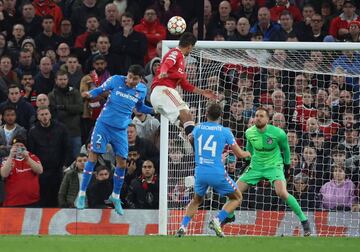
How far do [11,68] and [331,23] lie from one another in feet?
19.3

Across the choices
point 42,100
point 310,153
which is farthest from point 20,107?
point 310,153

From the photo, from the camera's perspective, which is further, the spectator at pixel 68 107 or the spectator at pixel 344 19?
the spectator at pixel 344 19

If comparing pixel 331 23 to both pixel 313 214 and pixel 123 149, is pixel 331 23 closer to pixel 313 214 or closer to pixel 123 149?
pixel 313 214

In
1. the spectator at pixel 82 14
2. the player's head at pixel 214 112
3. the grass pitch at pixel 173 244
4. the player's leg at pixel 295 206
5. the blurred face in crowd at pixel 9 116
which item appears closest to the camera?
the grass pitch at pixel 173 244

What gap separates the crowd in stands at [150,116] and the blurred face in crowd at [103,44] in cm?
2

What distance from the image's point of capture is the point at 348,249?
13914 millimetres

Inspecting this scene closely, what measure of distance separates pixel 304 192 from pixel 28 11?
6.66 meters

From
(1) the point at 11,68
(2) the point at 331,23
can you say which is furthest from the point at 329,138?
(1) the point at 11,68

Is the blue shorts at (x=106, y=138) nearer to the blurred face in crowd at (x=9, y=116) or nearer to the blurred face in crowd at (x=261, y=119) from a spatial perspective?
the blurred face in crowd at (x=261, y=119)

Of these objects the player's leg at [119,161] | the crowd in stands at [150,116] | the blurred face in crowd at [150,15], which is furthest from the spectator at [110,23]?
the player's leg at [119,161]

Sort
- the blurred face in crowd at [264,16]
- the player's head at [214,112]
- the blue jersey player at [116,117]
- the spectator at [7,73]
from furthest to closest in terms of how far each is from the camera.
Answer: the blurred face in crowd at [264,16], the spectator at [7,73], the blue jersey player at [116,117], the player's head at [214,112]

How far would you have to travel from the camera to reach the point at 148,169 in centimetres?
1859

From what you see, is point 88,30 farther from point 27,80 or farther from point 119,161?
point 119,161

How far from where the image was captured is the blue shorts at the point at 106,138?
55.8 ft
